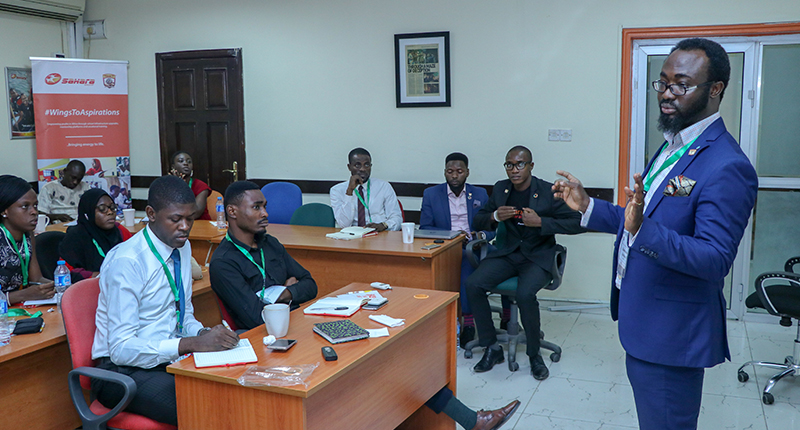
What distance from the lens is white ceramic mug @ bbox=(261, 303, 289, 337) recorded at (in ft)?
7.33

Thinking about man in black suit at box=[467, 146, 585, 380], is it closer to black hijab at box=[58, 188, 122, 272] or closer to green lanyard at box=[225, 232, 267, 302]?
green lanyard at box=[225, 232, 267, 302]

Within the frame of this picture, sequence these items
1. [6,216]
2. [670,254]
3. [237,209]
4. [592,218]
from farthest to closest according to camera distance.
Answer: [6,216]
[237,209]
[592,218]
[670,254]

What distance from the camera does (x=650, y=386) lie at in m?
1.84

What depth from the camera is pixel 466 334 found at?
4.39m

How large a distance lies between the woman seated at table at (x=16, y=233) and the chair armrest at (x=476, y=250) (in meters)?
2.52

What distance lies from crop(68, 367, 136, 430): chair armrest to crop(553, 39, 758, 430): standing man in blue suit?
1545 millimetres

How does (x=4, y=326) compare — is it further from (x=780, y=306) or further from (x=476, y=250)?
(x=780, y=306)

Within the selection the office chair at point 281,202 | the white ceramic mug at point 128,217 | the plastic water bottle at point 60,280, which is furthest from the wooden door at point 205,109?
the plastic water bottle at point 60,280

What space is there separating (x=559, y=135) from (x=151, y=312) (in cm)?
387

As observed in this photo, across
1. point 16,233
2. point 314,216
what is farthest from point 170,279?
point 314,216

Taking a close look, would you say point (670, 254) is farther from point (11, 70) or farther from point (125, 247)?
point (11, 70)

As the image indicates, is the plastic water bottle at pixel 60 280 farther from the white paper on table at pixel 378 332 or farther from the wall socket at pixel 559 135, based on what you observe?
the wall socket at pixel 559 135

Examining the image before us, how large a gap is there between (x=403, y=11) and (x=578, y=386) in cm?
362

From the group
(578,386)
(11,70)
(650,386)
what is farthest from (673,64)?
(11,70)
